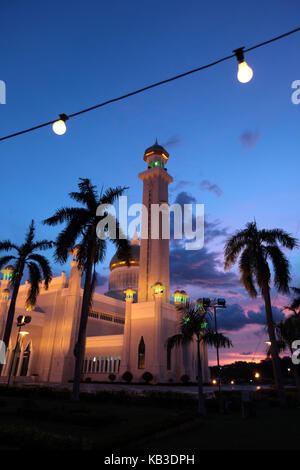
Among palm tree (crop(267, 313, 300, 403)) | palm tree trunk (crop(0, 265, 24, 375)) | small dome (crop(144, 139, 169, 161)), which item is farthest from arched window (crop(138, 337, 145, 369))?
small dome (crop(144, 139, 169, 161))

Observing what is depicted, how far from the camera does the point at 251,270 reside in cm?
2267

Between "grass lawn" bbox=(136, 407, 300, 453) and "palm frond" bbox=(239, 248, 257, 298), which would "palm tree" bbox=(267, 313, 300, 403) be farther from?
"grass lawn" bbox=(136, 407, 300, 453)

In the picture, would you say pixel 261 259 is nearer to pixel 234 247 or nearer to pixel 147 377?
pixel 234 247

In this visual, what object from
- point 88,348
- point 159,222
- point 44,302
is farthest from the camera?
point 159,222

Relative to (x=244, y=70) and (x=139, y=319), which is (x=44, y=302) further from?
(x=244, y=70)

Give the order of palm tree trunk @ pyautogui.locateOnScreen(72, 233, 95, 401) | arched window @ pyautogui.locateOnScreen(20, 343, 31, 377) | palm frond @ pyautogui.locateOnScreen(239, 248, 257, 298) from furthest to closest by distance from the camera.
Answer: arched window @ pyautogui.locateOnScreen(20, 343, 31, 377)
palm frond @ pyautogui.locateOnScreen(239, 248, 257, 298)
palm tree trunk @ pyautogui.locateOnScreen(72, 233, 95, 401)

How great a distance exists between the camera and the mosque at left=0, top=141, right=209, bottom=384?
1484 inches

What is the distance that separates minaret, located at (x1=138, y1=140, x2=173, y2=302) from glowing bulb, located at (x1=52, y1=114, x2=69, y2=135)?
36830mm

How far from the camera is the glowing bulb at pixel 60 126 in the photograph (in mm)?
8641

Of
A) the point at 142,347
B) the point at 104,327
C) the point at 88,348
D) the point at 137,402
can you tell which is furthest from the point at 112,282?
the point at 137,402

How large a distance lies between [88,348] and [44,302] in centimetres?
901

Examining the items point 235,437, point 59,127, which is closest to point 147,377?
point 235,437

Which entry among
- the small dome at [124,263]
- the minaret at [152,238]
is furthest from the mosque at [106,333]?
the small dome at [124,263]

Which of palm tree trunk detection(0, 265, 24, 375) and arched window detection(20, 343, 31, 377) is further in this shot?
arched window detection(20, 343, 31, 377)
